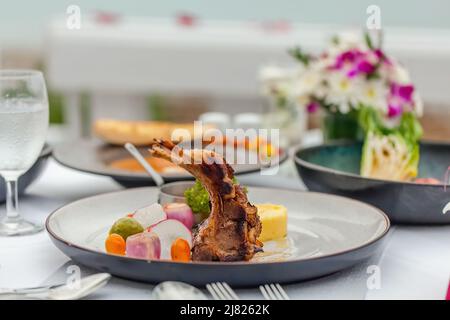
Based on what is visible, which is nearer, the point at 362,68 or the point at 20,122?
the point at 20,122

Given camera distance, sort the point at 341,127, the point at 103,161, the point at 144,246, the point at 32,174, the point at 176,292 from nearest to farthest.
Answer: the point at 176,292
the point at 144,246
the point at 32,174
the point at 103,161
the point at 341,127

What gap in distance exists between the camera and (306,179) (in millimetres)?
1399

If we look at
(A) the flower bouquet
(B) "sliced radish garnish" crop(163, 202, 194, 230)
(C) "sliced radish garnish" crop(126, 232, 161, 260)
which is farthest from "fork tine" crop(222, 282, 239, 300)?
(A) the flower bouquet

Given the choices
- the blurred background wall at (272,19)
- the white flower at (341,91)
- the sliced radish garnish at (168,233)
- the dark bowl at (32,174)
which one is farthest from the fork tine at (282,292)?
the blurred background wall at (272,19)

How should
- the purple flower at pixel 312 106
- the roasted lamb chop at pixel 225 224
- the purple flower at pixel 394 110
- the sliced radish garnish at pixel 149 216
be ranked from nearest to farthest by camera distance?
the roasted lamb chop at pixel 225 224 < the sliced radish garnish at pixel 149 216 < the purple flower at pixel 394 110 < the purple flower at pixel 312 106

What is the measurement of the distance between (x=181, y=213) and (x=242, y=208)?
0.56 ft

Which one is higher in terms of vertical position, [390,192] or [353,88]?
[353,88]

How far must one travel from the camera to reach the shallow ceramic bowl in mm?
912

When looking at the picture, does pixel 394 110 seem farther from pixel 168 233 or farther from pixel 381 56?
pixel 168 233

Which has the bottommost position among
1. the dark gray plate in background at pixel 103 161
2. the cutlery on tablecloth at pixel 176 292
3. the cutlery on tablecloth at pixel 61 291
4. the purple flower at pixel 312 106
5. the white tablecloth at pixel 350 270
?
the white tablecloth at pixel 350 270

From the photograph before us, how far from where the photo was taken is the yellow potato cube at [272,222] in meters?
1.14

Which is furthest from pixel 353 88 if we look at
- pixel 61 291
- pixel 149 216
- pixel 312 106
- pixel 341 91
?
pixel 61 291

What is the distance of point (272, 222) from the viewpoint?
1146 mm

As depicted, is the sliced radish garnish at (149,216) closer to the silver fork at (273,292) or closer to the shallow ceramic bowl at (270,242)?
the shallow ceramic bowl at (270,242)
